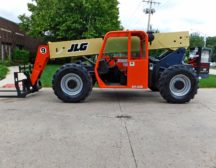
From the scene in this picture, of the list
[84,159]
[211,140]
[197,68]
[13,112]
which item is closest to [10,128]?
[13,112]

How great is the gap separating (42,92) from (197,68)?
5637 millimetres

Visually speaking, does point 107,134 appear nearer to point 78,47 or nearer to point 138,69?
point 138,69

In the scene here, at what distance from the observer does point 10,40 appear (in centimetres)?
4497

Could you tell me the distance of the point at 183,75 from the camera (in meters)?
10.3

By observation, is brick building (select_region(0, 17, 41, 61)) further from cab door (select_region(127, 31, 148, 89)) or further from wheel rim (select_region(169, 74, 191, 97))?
wheel rim (select_region(169, 74, 191, 97))

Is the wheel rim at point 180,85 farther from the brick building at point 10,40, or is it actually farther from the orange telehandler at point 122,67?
the brick building at point 10,40

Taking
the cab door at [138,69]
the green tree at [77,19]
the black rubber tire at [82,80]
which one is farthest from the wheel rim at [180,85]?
the green tree at [77,19]

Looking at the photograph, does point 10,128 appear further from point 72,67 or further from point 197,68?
point 197,68

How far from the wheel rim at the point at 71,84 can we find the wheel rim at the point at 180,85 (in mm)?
2798

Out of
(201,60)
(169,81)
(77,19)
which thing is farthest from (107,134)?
(77,19)

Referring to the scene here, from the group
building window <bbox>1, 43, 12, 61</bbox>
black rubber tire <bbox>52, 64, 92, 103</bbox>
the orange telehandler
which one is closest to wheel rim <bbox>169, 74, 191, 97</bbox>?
the orange telehandler

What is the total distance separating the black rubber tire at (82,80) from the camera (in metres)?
10.2

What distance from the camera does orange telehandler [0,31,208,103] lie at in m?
10.2

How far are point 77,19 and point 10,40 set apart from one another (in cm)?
1220
